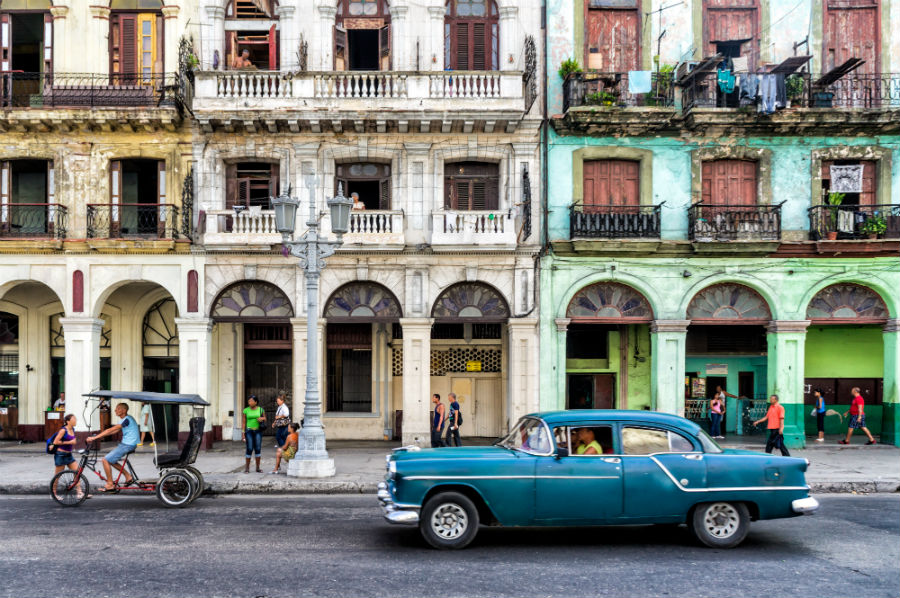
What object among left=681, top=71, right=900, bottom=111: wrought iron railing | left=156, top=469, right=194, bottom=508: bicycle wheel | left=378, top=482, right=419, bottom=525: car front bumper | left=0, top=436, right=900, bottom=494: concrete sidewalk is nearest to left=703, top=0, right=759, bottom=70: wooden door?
left=681, top=71, right=900, bottom=111: wrought iron railing

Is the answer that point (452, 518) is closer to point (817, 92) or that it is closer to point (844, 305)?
point (844, 305)

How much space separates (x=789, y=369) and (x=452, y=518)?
14845 mm

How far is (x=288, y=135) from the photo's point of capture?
834 inches

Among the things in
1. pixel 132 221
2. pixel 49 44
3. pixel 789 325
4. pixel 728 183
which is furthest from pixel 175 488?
pixel 728 183

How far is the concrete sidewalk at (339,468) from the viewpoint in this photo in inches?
593

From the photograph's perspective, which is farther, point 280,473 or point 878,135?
point 878,135

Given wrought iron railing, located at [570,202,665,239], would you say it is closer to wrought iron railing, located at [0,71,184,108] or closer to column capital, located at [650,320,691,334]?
column capital, located at [650,320,691,334]

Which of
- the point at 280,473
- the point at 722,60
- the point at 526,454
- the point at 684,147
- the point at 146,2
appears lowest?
the point at 280,473

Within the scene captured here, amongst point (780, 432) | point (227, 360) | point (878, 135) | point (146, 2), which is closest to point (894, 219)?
point (878, 135)

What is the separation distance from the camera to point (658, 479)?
9953 millimetres

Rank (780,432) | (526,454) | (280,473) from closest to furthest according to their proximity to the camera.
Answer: (526,454) → (280,473) → (780,432)

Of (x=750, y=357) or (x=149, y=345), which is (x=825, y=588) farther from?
(x=149, y=345)

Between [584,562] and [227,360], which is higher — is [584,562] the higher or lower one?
the lower one

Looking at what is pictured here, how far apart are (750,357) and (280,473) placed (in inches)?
590
